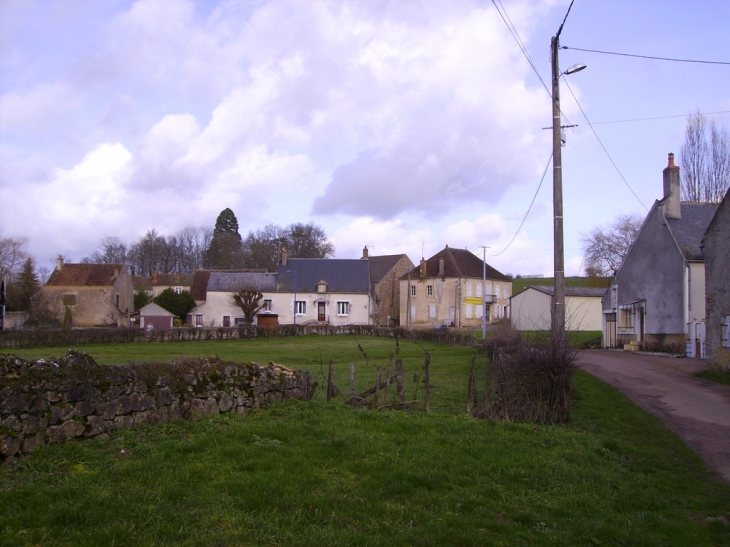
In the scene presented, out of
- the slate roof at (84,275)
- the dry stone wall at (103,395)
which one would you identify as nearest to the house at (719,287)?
the dry stone wall at (103,395)

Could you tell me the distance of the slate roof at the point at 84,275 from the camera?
6069 centimetres

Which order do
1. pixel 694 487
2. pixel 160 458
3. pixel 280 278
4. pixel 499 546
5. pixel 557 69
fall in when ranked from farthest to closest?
1. pixel 280 278
2. pixel 557 69
3. pixel 694 487
4. pixel 160 458
5. pixel 499 546

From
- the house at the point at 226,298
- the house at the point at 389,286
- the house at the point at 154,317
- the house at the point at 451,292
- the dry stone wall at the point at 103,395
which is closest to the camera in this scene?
the dry stone wall at the point at 103,395

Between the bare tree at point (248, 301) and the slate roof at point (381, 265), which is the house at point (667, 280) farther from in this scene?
the slate roof at point (381, 265)

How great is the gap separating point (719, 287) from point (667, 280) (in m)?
10.5

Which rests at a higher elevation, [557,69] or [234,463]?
[557,69]

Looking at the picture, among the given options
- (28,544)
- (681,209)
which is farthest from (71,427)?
(681,209)

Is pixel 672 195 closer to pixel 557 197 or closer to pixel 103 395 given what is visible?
pixel 557 197

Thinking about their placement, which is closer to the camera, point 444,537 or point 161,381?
point 444,537

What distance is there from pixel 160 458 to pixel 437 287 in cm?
6153

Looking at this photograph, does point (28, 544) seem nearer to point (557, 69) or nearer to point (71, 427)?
point (71, 427)

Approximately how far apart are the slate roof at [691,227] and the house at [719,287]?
7318 millimetres

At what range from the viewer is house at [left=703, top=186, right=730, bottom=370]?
778 inches

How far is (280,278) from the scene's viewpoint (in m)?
66.4
